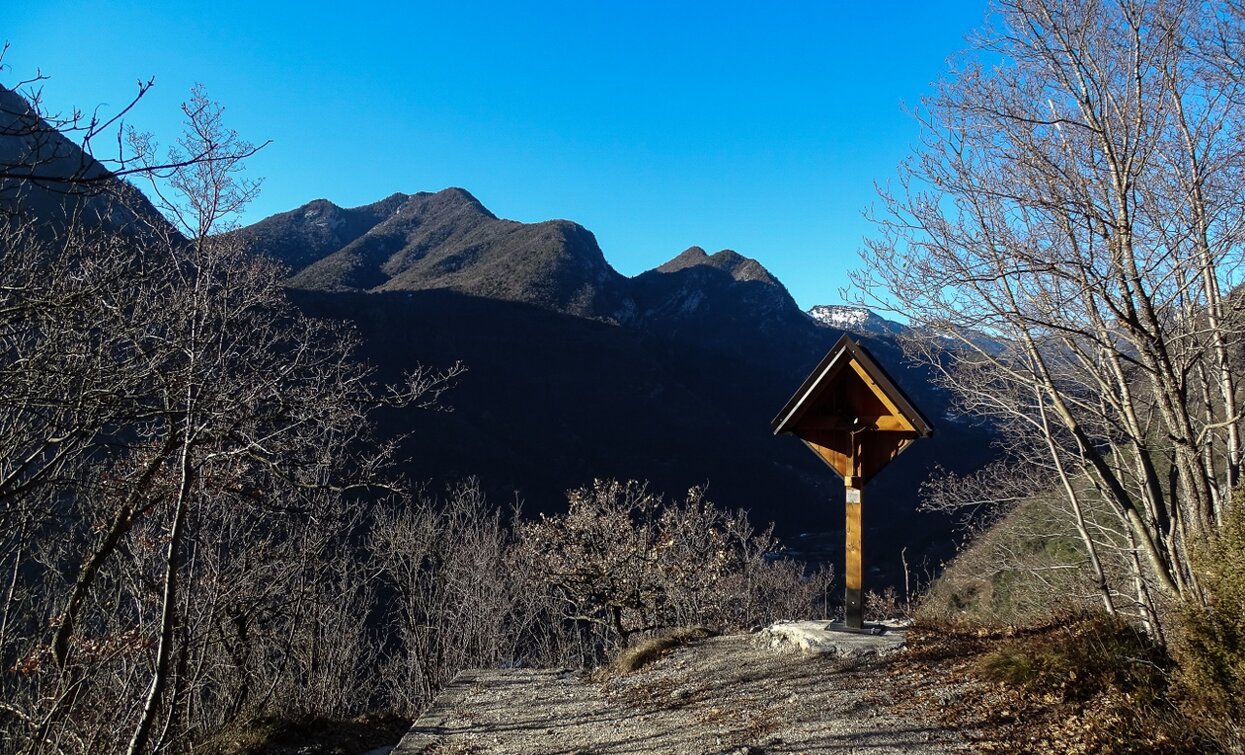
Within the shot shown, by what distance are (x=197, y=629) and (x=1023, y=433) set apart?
10842mm

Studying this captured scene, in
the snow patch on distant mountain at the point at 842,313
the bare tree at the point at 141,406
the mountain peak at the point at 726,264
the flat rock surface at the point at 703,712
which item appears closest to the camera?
the bare tree at the point at 141,406

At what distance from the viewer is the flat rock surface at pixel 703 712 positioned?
564 centimetres

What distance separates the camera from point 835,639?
7.95m

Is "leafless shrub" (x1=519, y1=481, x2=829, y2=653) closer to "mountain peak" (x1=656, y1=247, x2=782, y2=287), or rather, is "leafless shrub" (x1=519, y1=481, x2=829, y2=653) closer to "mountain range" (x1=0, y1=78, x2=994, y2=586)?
"mountain range" (x1=0, y1=78, x2=994, y2=586)

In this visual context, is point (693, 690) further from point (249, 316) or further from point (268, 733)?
point (249, 316)

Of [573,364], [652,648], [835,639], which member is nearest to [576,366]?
[573,364]

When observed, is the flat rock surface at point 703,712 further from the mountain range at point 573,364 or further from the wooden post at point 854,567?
the mountain range at point 573,364

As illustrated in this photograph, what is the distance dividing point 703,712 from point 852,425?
3.53 meters

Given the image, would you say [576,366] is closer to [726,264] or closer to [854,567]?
[726,264]

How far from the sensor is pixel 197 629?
788 cm

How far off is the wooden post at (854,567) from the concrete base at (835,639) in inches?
6.1

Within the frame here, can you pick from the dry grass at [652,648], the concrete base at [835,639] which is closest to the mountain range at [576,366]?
the dry grass at [652,648]

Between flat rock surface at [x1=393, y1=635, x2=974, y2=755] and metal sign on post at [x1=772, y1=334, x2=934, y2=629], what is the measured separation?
138 centimetres

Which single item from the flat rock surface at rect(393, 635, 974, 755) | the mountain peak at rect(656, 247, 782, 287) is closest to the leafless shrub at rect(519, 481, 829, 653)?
the flat rock surface at rect(393, 635, 974, 755)
